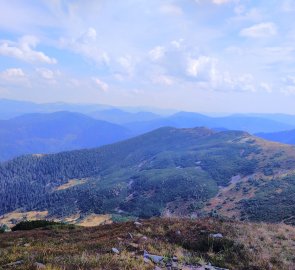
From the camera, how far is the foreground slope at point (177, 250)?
12922 mm

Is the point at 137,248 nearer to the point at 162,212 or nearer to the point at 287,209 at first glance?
the point at 287,209

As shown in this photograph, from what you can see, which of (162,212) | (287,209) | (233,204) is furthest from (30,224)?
(162,212)

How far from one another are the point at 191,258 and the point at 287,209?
281 ft

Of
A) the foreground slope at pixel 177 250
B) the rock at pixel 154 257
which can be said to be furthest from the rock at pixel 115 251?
the rock at pixel 154 257

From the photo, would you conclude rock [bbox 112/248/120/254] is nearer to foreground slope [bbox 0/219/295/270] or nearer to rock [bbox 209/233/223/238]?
foreground slope [bbox 0/219/295/270]

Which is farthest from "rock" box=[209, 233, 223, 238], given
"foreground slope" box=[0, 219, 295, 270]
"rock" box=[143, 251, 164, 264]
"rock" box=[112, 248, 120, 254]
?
"rock" box=[112, 248, 120, 254]

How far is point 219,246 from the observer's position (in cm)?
1814

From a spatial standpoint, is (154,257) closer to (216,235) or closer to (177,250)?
(177,250)

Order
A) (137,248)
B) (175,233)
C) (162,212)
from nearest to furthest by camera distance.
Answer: (137,248) → (175,233) → (162,212)

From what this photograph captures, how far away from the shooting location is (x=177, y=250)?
54.8 ft

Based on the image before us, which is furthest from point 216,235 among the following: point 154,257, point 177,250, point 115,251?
point 115,251

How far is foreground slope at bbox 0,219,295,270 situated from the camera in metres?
12.9

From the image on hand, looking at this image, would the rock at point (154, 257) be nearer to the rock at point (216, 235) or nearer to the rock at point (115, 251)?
the rock at point (115, 251)

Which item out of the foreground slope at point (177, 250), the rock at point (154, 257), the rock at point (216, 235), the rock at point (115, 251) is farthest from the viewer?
the rock at point (216, 235)
